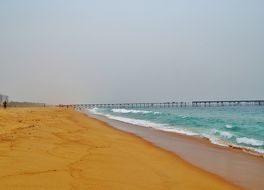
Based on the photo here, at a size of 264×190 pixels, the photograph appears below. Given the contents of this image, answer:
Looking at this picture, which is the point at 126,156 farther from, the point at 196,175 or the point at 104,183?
the point at 104,183

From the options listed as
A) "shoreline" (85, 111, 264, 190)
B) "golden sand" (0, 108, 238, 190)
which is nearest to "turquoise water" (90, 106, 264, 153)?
"shoreline" (85, 111, 264, 190)

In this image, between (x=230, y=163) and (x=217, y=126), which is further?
(x=217, y=126)

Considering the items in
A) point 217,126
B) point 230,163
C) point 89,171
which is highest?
point 89,171

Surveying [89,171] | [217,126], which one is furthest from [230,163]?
[217,126]

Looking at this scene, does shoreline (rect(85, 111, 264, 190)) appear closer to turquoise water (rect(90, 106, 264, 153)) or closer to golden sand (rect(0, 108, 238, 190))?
golden sand (rect(0, 108, 238, 190))

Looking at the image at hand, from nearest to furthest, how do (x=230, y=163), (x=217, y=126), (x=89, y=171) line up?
(x=89, y=171) → (x=230, y=163) → (x=217, y=126)

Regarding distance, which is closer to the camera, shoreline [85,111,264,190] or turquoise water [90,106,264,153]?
shoreline [85,111,264,190]

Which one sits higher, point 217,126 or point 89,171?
point 89,171

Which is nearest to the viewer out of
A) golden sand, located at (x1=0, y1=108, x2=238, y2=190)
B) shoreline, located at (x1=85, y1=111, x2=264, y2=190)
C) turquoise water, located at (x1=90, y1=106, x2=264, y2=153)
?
golden sand, located at (x1=0, y1=108, x2=238, y2=190)

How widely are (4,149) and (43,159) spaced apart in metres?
1.28

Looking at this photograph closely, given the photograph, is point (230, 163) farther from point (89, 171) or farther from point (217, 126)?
point (217, 126)

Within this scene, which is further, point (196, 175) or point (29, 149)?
point (29, 149)

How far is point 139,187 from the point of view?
5312 millimetres

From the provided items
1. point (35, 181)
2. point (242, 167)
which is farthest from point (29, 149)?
point (242, 167)
